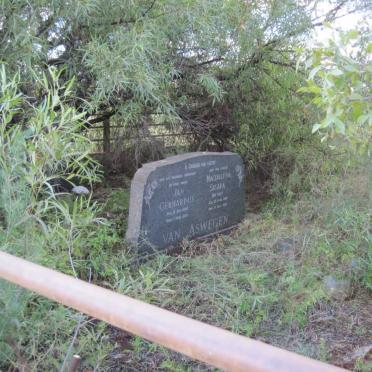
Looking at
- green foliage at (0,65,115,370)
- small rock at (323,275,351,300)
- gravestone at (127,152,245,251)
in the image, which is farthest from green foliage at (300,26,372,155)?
gravestone at (127,152,245,251)

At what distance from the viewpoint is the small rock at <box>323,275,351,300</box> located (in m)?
3.34

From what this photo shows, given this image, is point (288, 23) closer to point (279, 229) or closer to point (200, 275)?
point (279, 229)

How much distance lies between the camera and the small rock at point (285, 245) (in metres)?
4.09

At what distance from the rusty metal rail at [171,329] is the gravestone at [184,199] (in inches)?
113

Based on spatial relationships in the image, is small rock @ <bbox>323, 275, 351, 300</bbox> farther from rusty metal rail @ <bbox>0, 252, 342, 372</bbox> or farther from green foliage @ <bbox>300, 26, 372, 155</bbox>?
rusty metal rail @ <bbox>0, 252, 342, 372</bbox>

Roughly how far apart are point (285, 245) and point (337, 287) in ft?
2.74

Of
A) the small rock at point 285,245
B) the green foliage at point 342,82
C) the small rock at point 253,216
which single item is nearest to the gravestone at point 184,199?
the small rock at point 253,216

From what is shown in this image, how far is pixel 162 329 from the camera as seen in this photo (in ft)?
2.79

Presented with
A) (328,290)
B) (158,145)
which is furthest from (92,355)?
(158,145)

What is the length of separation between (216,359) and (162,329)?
0.11 meters

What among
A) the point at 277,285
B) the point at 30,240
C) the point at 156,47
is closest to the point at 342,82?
the point at 30,240

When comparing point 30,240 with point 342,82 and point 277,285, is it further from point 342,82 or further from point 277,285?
point 277,285

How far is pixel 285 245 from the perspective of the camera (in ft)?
13.7

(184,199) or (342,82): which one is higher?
(342,82)
